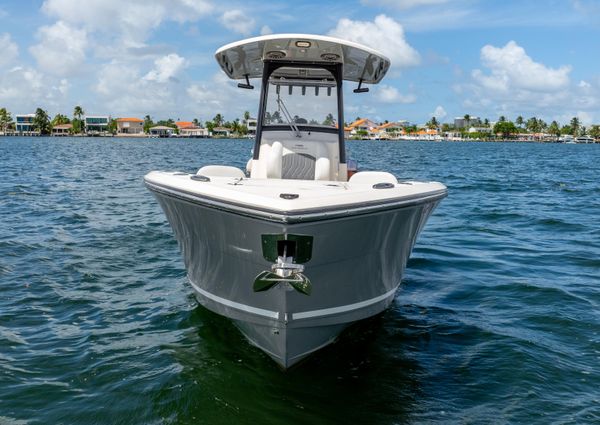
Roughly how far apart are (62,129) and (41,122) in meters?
8.66

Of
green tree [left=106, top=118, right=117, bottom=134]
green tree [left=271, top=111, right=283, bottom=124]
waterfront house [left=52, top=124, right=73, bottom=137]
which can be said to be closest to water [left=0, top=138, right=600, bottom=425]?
green tree [left=271, top=111, right=283, bottom=124]

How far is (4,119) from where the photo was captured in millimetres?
181375

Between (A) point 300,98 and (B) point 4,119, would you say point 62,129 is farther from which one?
(A) point 300,98

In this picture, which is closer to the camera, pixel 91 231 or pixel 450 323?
pixel 450 323

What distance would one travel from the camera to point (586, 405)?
538cm

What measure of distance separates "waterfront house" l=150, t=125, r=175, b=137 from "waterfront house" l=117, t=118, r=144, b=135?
4.30 metres

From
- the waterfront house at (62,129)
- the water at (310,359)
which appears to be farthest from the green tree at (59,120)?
the water at (310,359)

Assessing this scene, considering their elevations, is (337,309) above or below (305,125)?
below

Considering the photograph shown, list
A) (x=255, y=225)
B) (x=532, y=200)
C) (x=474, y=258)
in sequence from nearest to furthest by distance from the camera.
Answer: (x=255, y=225)
(x=474, y=258)
(x=532, y=200)

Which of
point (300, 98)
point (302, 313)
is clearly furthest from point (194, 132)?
point (302, 313)

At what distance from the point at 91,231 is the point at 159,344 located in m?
6.75

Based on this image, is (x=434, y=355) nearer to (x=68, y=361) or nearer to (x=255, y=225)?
(x=255, y=225)

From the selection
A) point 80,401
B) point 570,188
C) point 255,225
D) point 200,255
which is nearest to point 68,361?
point 80,401

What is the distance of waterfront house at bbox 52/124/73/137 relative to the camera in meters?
186
